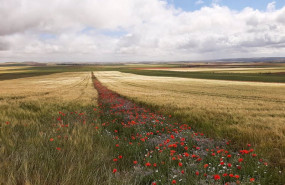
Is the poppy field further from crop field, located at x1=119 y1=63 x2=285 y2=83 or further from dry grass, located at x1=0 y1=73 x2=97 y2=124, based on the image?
crop field, located at x1=119 y1=63 x2=285 y2=83

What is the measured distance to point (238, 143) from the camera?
533 centimetres

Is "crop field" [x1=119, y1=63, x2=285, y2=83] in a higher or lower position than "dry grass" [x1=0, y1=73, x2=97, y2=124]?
higher

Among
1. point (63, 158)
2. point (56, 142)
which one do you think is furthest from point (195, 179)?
point (56, 142)

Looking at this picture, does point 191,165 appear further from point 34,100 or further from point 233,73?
point 233,73

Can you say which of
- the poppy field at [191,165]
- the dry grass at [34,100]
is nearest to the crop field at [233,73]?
the dry grass at [34,100]

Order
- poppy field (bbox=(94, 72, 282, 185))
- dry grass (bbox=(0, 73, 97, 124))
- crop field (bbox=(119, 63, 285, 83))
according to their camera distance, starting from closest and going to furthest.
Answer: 1. poppy field (bbox=(94, 72, 282, 185))
2. dry grass (bbox=(0, 73, 97, 124))
3. crop field (bbox=(119, 63, 285, 83))

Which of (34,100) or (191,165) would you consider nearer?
(191,165)

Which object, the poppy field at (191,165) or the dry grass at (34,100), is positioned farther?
the dry grass at (34,100)

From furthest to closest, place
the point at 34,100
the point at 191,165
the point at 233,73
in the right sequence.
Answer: the point at 233,73
the point at 34,100
the point at 191,165

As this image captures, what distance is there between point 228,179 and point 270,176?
2.42ft

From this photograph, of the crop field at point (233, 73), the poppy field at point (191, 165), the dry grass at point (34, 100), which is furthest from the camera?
the crop field at point (233, 73)

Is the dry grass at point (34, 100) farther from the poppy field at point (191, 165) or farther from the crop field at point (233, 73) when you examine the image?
the crop field at point (233, 73)

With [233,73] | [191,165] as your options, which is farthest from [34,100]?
[233,73]

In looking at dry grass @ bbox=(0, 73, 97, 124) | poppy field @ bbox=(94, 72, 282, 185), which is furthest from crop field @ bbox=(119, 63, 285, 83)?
poppy field @ bbox=(94, 72, 282, 185)
